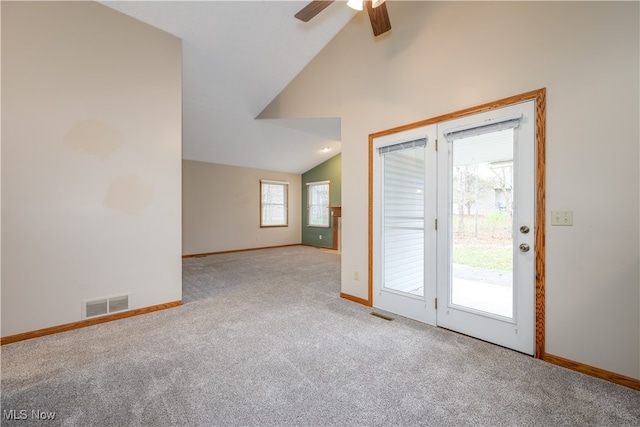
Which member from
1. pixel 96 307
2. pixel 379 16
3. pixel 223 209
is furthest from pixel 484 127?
pixel 223 209

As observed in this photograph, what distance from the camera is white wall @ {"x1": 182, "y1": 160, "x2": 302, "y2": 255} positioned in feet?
21.7

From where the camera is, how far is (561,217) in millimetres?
1979

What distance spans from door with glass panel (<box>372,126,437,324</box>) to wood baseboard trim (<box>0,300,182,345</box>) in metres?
2.42

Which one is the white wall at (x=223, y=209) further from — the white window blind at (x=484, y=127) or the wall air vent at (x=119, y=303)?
the white window blind at (x=484, y=127)

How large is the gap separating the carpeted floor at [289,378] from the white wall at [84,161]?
1.57 ft

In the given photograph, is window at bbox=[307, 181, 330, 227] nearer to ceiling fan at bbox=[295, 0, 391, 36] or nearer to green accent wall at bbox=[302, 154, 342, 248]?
green accent wall at bbox=[302, 154, 342, 248]

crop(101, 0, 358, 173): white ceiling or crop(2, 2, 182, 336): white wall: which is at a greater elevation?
crop(101, 0, 358, 173): white ceiling

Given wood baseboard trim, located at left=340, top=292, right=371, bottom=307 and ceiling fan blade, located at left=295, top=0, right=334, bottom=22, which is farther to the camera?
wood baseboard trim, located at left=340, top=292, right=371, bottom=307

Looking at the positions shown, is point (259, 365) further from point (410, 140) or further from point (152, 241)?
point (410, 140)

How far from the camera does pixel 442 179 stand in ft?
8.52

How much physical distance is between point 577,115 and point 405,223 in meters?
1.56

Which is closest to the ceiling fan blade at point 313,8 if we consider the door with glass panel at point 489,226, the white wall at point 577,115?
the white wall at point 577,115

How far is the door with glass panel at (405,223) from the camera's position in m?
2.70

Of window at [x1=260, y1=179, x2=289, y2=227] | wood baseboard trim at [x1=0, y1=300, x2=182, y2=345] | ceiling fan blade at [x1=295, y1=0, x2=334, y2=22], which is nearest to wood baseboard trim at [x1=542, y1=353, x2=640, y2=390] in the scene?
ceiling fan blade at [x1=295, y1=0, x2=334, y2=22]
